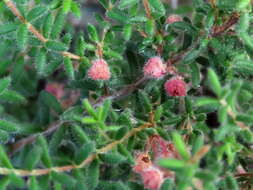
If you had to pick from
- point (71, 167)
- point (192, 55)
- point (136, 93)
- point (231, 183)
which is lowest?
point (231, 183)

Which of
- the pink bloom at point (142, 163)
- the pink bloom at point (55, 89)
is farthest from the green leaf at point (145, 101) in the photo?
the pink bloom at point (55, 89)

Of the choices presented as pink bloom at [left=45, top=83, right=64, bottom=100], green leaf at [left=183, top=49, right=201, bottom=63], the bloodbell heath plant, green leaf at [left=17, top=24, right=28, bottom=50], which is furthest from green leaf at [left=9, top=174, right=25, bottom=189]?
pink bloom at [left=45, top=83, right=64, bottom=100]

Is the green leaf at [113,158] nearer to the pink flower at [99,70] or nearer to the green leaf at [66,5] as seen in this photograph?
the pink flower at [99,70]

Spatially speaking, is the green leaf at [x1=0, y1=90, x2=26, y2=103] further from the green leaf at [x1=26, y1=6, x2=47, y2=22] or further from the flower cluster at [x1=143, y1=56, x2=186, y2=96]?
the flower cluster at [x1=143, y1=56, x2=186, y2=96]

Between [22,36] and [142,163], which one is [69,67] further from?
[142,163]

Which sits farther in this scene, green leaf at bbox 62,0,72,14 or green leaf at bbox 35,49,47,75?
green leaf at bbox 35,49,47,75

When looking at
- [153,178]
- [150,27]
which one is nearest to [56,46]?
[150,27]

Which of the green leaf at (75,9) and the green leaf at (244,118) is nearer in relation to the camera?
the green leaf at (244,118)

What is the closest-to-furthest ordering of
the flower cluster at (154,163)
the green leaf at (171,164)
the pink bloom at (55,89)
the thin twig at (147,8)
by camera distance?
the green leaf at (171,164), the flower cluster at (154,163), the thin twig at (147,8), the pink bloom at (55,89)

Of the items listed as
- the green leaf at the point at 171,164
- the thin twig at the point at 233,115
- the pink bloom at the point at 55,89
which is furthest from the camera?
the pink bloom at the point at 55,89
